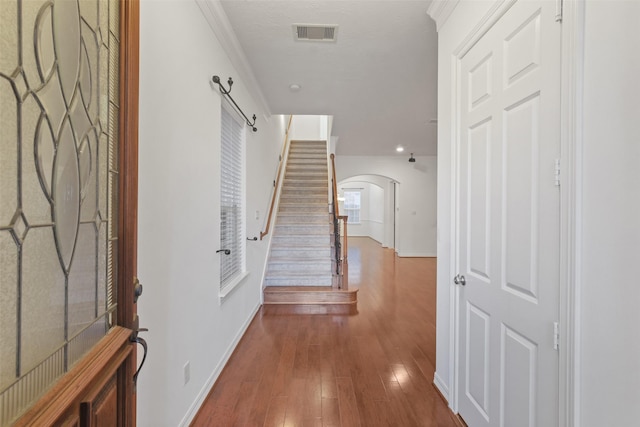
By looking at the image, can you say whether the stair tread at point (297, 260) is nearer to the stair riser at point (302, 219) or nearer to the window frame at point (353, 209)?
the stair riser at point (302, 219)

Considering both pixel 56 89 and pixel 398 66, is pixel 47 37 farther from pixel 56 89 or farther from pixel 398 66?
pixel 398 66

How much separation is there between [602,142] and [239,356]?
2.80 metres

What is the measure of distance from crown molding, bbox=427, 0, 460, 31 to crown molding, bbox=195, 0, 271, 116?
152 cm

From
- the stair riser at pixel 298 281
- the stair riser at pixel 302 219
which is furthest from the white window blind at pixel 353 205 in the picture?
the stair riser at pixel 298 281

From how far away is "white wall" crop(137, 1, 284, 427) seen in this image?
4.24 feet

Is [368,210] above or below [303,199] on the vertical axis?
below

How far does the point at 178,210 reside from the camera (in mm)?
1568

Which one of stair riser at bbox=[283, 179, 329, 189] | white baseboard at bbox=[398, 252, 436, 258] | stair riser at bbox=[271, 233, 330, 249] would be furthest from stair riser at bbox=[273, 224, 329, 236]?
white baseboard at bbox=[398, 252, 436, 258]

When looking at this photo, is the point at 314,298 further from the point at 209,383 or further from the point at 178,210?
the point at 178,210

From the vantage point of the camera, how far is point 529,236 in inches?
48.6

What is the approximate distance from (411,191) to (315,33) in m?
6.33

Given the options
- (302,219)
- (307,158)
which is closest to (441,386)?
(302,219)

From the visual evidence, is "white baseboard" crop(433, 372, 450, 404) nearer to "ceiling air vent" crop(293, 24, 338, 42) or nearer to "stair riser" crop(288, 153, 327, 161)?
"ceiling air vent" crop(293, 24, 338, 42)

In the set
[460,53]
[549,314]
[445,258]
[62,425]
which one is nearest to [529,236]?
[549,314]
